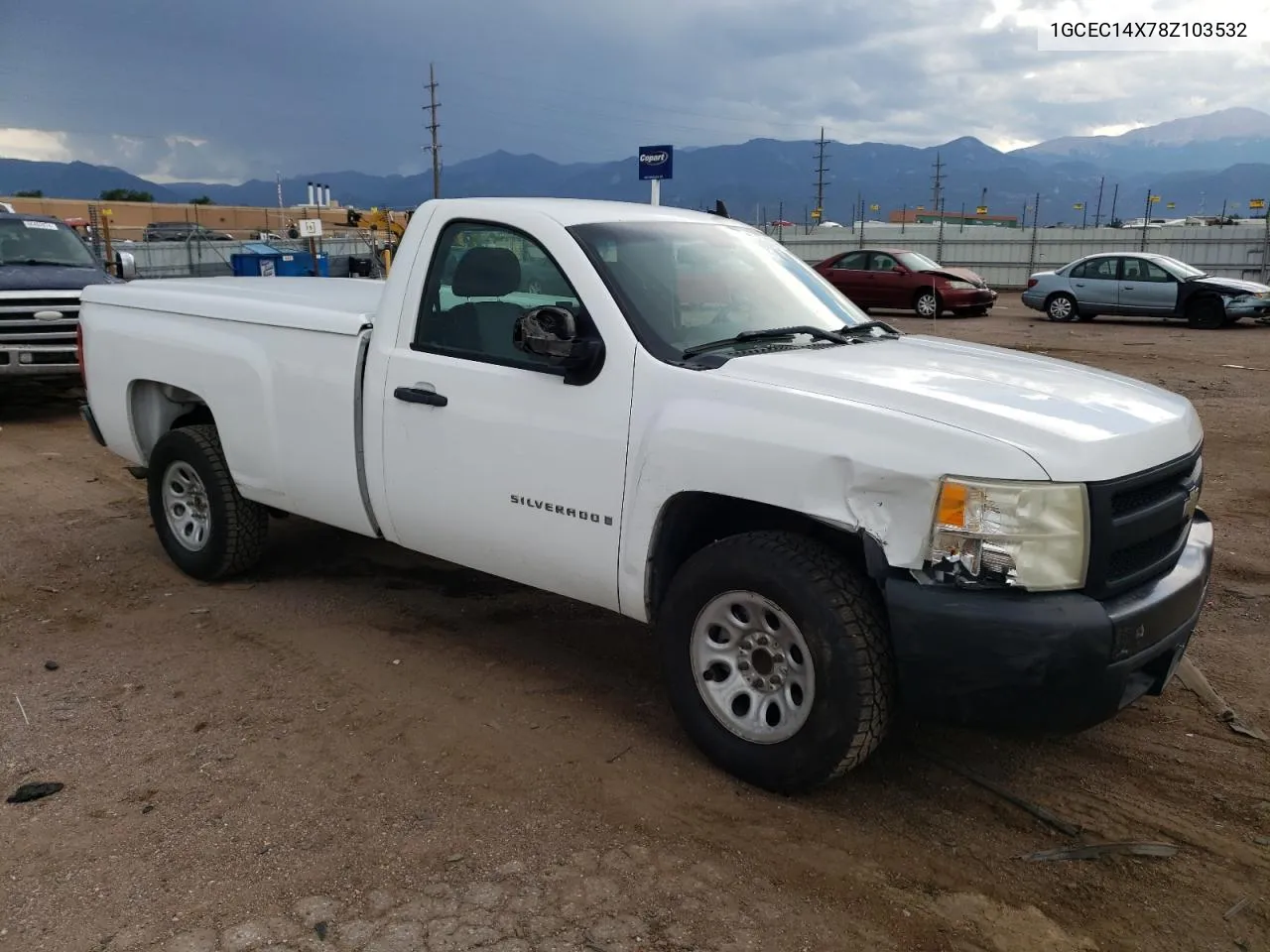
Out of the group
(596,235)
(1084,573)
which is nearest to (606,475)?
(596,235)

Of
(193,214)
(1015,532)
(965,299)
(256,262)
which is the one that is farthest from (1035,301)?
(193,214)

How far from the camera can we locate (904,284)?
2164 centimetres

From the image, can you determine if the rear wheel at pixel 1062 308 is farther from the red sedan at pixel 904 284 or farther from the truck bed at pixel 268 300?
the truck bed at pixel 268 300

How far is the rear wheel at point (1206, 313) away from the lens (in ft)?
61.7

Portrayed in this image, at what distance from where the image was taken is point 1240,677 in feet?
14.1

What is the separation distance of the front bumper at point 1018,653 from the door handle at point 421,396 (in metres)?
2.01

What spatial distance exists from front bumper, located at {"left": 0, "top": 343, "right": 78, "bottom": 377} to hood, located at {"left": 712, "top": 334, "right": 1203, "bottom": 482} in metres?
8.91

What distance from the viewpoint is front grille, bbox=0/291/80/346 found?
9977 millimetres

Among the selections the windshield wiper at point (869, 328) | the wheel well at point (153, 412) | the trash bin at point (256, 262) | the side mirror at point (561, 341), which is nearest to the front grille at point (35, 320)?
the wheel well at point (153, 412)

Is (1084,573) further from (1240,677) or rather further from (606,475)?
(1240,677)

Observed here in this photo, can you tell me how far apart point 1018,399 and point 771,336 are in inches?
39.5

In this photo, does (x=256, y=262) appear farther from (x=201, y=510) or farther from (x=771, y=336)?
(x=771, y=336)

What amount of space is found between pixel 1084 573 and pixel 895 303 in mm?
19985

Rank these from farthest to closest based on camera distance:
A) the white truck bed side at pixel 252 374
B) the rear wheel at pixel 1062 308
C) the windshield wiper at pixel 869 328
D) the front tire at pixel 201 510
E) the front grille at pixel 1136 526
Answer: the rear wheel at pixel 1062 308, the front tire at pixel 201 510, the white truck bed side at pixel 252 374, the windshield wiper at pixel 869 328, the front grille at pixel 1136 526
